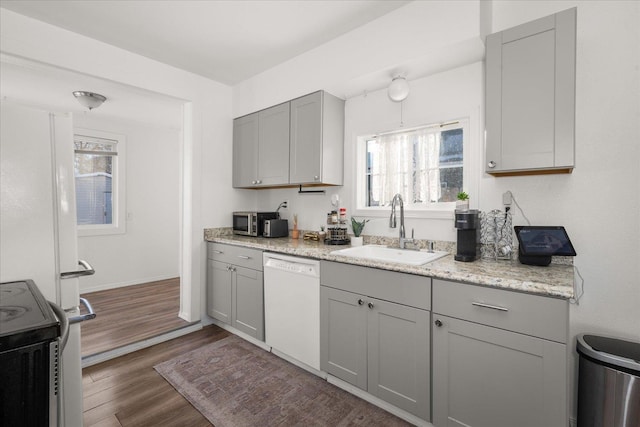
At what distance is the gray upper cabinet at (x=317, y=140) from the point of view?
262 centimetres

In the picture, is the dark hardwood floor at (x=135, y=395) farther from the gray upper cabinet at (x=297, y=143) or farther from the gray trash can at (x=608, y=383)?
the gray trash can at (x=608, y=383)

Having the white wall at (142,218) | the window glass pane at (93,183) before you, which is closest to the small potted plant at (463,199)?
the white wall at (142,218)

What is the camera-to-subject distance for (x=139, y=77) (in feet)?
9.14

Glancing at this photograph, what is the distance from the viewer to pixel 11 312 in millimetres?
816

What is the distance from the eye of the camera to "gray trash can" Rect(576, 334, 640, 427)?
4.13ft

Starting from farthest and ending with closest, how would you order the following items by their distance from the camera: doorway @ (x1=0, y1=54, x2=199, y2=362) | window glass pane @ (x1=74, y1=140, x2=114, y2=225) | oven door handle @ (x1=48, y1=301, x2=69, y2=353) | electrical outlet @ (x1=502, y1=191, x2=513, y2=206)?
window glass pane @ (x1=74, y1=140, x2=114, y2=225) → doorway @ (x1=0, y1=54, x2=199, y2=362) → electrical outlet @ (x1=502, y1=191, x2=513, y2=206) → oven door handle @ (x1=48, y1=301, x2=69, y2=353)

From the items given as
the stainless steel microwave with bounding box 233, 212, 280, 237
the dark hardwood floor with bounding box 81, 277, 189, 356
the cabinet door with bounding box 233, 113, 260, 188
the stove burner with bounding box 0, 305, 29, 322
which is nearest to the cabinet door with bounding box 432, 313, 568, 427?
the stove burner with bounding box 0, 305, 29, 322

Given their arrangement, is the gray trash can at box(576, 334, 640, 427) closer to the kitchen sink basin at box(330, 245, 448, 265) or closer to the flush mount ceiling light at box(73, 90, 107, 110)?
the kitchen sink basin at box(330, 245, 448, 265)

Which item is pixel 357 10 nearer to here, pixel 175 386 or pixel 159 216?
pixel 175 386

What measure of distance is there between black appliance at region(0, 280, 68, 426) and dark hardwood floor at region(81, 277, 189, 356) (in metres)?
2.18

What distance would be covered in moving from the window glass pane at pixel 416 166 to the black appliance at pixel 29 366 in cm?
229

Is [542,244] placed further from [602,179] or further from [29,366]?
[29,366]

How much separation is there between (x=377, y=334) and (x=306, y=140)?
172 centimetres

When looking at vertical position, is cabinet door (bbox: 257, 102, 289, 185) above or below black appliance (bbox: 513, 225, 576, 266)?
above
